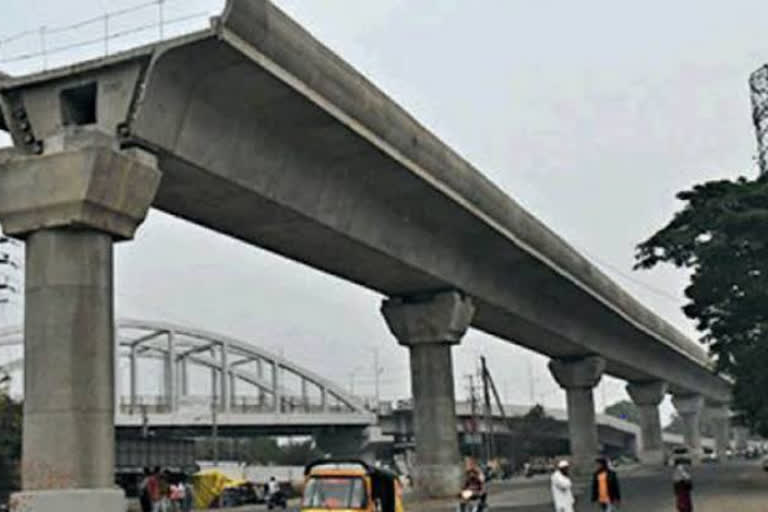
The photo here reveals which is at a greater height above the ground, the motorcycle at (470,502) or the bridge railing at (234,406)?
the bridge railing at (234,406)

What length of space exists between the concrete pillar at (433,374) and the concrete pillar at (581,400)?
27806mm

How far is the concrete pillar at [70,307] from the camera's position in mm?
20375

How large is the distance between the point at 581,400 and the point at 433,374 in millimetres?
31642

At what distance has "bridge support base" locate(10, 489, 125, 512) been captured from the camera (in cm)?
2008

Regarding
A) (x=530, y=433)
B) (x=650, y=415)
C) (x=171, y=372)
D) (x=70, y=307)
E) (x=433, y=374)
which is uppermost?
(x=171, y=372)

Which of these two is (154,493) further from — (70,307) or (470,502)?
(70,307)

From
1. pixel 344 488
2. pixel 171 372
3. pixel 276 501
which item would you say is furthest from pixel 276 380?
pixel 344 488

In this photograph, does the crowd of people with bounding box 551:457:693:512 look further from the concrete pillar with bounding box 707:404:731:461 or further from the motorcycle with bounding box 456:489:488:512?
the concrete pillar with bounding box 707:404:731:461

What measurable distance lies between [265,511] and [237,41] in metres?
39.8

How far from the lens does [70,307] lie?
814 inches

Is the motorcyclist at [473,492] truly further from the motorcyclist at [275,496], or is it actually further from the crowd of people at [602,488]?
the motorcyclist at [275,496]

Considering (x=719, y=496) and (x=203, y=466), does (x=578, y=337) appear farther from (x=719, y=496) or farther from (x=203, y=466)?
(x=203, y=466)

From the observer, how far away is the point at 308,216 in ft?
94.4

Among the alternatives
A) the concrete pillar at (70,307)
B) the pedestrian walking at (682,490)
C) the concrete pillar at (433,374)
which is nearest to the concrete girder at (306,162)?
the concrete pillar at (433,374)
